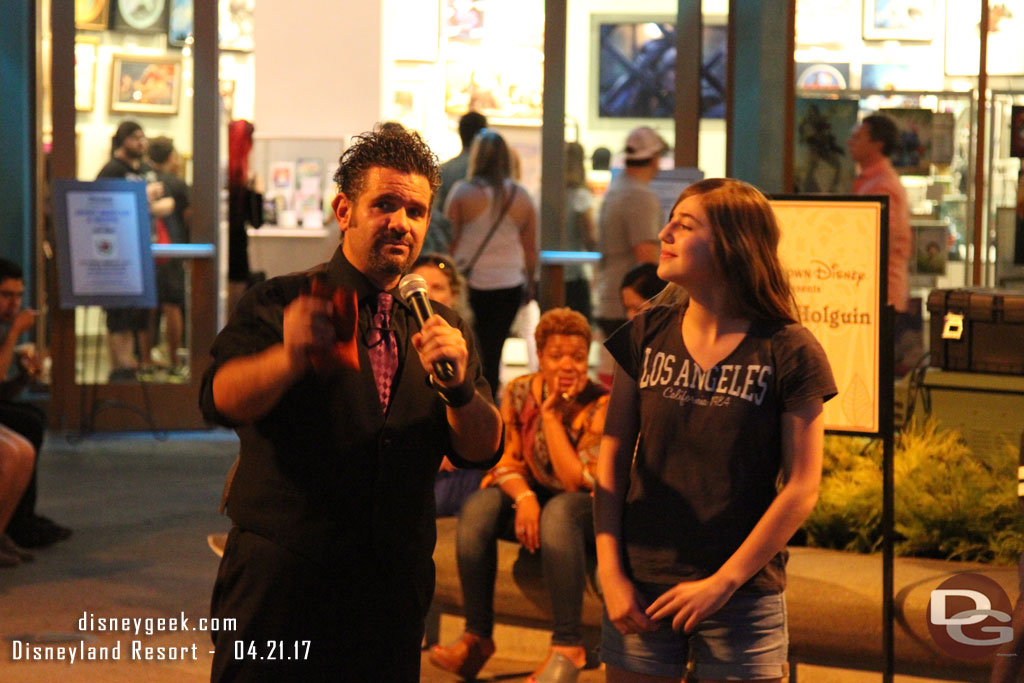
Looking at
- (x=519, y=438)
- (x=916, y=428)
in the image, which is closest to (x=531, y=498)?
(x=519, y=438)

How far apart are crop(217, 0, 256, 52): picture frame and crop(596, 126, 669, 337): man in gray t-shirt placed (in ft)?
14.1

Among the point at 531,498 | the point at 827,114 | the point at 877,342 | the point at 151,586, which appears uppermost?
the point at 827,114

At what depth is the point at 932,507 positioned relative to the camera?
197 inches

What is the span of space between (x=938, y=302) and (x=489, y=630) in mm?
2500

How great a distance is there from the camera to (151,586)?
19.4 ft

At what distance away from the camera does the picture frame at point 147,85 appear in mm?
9914

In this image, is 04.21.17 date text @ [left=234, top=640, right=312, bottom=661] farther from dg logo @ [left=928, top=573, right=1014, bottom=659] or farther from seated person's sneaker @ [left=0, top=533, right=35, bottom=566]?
seated person's sneaker @ [left=0, top=533, right=35, bottom=566]

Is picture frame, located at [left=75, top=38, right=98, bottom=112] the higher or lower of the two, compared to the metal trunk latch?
higher

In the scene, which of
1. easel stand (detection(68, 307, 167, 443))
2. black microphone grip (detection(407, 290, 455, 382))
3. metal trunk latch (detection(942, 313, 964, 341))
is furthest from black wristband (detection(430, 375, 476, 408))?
easel stand (detection(68, 307, 167, 443))

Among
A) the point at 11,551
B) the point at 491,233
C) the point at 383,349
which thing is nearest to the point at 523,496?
the point at 383,349

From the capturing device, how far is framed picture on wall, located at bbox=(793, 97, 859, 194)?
8320mm

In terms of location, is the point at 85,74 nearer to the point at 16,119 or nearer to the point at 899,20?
the point at 16,119

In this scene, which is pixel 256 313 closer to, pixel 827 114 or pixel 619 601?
pixel 619 601

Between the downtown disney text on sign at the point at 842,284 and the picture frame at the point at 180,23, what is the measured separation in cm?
650
